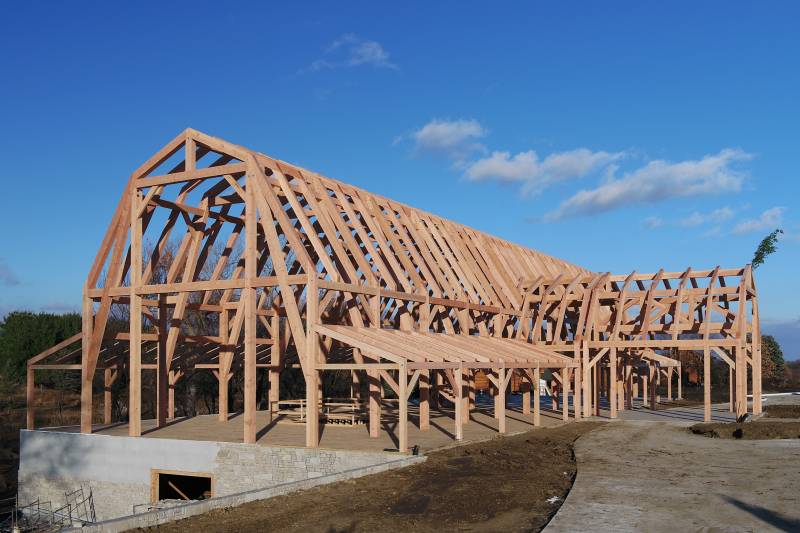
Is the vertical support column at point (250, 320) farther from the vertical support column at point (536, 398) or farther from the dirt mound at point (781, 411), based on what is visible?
the dirt mound at point (781, 411)

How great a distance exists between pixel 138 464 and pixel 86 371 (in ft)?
12.4

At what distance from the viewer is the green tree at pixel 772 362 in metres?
47.1

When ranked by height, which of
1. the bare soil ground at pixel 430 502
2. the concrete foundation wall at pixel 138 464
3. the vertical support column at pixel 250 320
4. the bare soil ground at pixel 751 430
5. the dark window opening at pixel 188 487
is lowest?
the dark window opening at pixel 188 487

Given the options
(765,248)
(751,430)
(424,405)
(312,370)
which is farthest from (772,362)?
(312,370)

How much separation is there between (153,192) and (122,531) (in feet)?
40.5

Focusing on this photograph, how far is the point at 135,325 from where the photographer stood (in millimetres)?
19797

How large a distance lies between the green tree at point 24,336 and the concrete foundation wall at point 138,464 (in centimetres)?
2499

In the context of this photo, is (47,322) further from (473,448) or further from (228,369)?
(473,448)

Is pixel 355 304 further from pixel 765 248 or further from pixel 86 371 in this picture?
pixel 765 248

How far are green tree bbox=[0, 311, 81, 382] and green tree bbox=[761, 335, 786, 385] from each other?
42.5 m

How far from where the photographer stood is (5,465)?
28.5m

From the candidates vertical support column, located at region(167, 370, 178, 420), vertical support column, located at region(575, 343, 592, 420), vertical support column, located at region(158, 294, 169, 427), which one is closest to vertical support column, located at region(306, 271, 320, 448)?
vertical support column, located at region(158, 294, 169, 427)

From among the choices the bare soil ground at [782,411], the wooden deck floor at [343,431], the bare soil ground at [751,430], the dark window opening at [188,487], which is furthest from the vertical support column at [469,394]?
the bare soil ground at [782,411]

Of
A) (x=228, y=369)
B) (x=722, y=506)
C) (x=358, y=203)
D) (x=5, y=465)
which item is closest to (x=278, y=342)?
(x=228, y=369)
